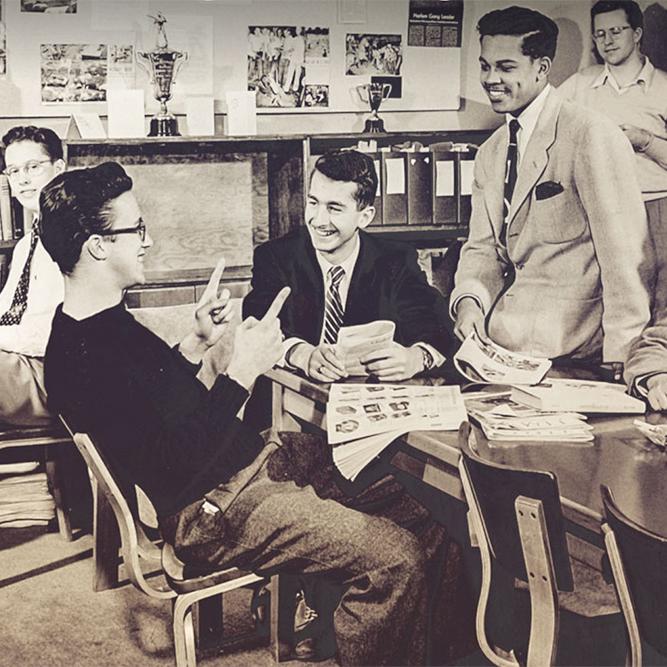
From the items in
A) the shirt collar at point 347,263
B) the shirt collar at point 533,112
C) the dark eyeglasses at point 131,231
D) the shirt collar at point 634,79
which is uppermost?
the shirt collar at point 634,79

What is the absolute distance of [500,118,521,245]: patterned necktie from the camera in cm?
325

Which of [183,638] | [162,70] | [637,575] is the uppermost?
[162,70]

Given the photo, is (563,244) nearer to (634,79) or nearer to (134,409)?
(634,79)

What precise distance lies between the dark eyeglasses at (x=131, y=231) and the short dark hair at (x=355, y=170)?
0.58m

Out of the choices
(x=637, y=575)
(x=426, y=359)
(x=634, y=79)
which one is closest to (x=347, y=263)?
(x=426, y=359)

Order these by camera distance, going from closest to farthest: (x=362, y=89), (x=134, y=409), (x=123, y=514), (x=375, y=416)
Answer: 1. (x=123, y=514)
2. (x=134, y=409)
3. (x=375, y=416)
4. (x=362, y=89)

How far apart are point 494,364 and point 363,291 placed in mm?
512

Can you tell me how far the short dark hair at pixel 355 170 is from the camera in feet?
10.3

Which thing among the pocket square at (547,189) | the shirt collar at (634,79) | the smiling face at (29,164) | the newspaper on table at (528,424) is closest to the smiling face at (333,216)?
the pocket square at (547,189)

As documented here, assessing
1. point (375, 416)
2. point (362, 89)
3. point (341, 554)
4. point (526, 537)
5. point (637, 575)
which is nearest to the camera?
point (637, 575)

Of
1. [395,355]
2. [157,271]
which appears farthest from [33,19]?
[395,355]

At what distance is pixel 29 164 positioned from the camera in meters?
2.88

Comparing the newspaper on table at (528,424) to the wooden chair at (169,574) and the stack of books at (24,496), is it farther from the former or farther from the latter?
the stack of books at (24,496)

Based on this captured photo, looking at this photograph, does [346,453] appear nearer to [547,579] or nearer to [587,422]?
[587,422]
